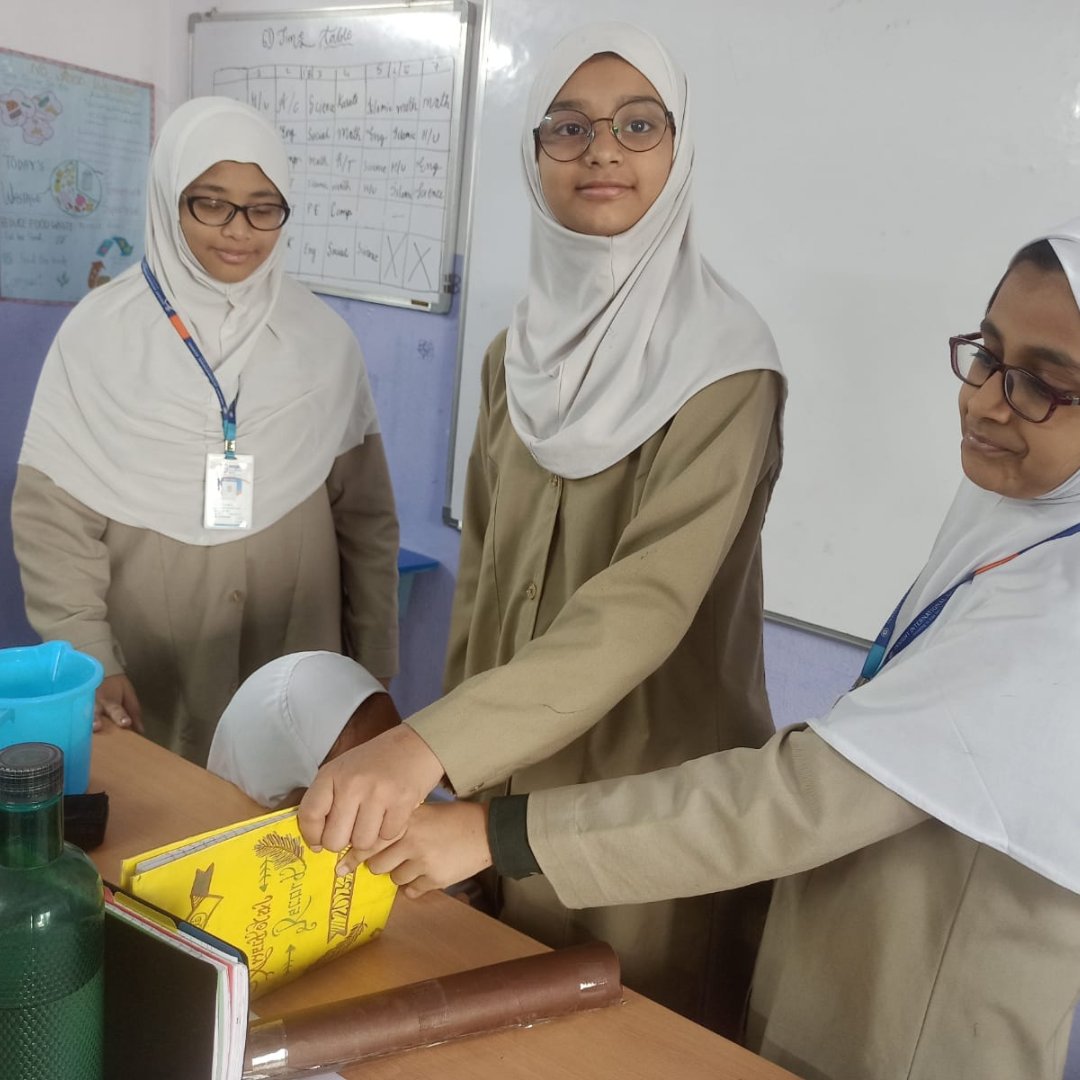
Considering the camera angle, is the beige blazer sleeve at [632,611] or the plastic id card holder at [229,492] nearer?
the beige blazer sleeve at [632,611]

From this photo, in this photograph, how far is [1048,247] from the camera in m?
0.85

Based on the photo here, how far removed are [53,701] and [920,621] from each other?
87 cm

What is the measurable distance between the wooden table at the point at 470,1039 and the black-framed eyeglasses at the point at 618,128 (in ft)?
2.79

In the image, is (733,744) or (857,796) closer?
(857,796)

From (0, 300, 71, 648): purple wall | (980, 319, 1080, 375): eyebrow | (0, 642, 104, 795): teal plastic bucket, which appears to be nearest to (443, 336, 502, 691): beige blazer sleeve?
(0, 642, 104, 795): teal plastic bucket

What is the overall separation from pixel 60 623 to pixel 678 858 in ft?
4.09

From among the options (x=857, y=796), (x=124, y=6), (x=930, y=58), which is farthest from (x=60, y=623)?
(x=124, y=6)

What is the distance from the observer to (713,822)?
0.92 metres

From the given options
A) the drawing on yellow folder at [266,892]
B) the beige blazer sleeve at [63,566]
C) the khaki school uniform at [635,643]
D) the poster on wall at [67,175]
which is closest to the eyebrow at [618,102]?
the khaki school uniform at [635,643]

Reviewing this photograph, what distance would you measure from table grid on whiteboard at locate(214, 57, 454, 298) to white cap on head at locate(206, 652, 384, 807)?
2.09m

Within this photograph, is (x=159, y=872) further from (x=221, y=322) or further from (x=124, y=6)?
(x=124, y=6)

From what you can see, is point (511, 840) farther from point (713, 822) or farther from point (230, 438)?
point (230, 438)

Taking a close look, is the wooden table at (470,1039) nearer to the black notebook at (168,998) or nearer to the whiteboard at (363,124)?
the black notebook at (168,998)

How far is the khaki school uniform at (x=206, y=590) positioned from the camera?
1829mm
